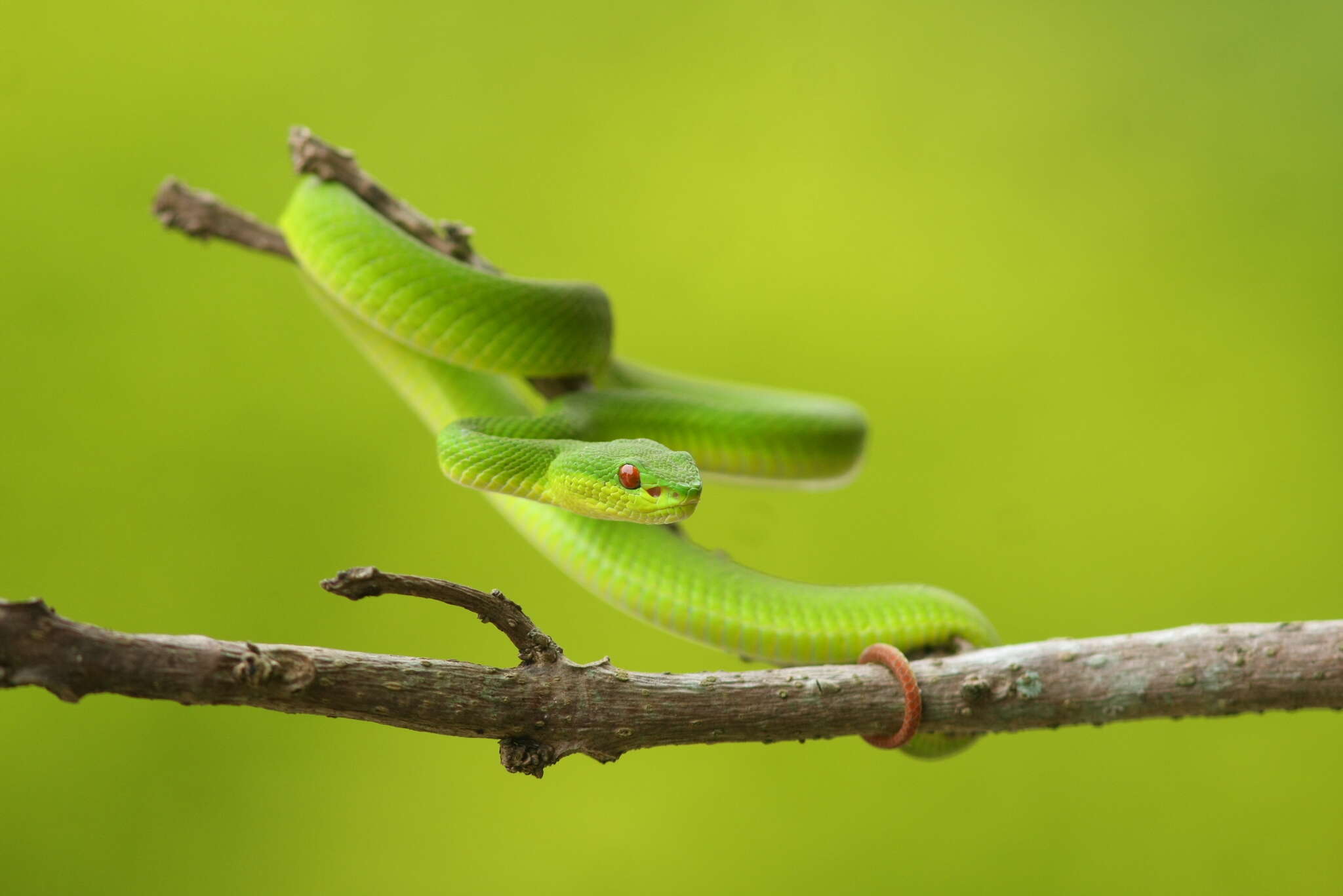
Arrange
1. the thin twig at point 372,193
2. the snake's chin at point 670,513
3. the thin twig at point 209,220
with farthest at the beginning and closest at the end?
the thin twig at point 209,220 → the thin twig at point 372,193 → the snake's chin at point 670,513

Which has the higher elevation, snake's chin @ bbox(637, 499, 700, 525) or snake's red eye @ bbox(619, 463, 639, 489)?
snake's red eye @ bbox(619, 463, 639, 489)

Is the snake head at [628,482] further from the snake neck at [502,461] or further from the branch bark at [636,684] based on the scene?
the branch bark at [636,684]

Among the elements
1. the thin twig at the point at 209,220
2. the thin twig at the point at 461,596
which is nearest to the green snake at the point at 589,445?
the thin twig at the point at 209,220

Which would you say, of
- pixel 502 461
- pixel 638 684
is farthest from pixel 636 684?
pixel 502 461

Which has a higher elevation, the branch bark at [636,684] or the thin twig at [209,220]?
the thin twig at [209,220]

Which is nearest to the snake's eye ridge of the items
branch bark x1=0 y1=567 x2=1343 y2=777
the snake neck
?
the snake neck

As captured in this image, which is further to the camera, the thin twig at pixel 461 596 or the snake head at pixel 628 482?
the snake head at pixel 628 482

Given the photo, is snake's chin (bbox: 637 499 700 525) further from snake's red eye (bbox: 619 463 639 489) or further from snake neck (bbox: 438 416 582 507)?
snake neck (bbox: 438 416 582 507)

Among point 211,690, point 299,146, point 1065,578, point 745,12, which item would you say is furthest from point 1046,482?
point 211,690

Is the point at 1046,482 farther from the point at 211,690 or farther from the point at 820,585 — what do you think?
the point at 211,690
